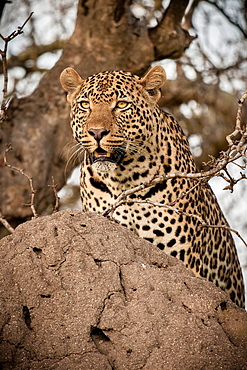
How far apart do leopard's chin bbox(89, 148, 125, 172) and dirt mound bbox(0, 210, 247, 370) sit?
160cm

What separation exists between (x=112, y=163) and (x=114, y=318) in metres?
2.51

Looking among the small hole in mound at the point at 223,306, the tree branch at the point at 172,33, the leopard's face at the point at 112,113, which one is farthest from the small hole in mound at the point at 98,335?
the tree branch at the point at 172,33

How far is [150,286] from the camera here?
5641 mm

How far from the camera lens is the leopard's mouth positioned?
7.42m

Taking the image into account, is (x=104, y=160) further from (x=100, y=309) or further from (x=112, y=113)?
(x=100, y=309)

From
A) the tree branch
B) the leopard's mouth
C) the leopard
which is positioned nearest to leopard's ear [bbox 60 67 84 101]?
the leopard

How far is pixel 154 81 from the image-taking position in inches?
320

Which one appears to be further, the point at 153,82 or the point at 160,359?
the point at 153,82

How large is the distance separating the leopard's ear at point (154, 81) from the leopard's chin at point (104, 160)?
2.97 ft

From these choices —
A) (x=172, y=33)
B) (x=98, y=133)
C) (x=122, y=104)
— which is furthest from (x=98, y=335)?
(x=172, y=33)

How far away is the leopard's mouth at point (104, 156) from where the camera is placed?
742cm

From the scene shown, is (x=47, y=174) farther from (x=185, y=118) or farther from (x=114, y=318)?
(x=114, y=318)

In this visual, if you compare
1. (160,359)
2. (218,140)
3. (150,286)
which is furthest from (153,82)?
(218,140)

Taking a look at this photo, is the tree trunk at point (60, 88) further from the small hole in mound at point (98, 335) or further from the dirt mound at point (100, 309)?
the small hole in mound at point (98, 335)
